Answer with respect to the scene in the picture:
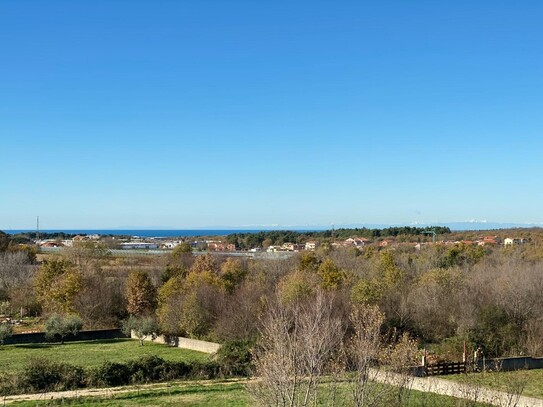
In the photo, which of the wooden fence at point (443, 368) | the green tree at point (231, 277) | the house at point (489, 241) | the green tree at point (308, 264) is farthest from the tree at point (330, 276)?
the house at point (489, 241)

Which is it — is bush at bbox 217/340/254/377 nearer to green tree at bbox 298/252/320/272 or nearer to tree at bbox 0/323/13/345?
tree at bbox 0/323/13/345

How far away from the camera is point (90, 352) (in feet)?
126

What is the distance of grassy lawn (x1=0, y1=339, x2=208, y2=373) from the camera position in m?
34.6

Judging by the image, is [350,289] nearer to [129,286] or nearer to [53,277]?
[129,286]

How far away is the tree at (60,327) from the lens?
42.5m

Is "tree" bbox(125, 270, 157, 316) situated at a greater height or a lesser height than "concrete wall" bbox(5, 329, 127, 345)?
greater

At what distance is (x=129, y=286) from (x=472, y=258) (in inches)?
1859

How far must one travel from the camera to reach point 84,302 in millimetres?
49844

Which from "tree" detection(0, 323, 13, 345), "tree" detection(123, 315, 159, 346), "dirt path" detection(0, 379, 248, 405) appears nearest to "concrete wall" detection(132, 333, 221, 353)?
"tree" detection(123, 315, 159, 346)

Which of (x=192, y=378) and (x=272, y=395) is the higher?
(x=272, y=395)

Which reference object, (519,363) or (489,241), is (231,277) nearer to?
(519,363)

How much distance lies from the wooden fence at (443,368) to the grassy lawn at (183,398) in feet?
15.5

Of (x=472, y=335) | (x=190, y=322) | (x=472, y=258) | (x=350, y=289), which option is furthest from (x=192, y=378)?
(x=472, y=258)

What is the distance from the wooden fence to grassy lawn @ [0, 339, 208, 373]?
1264 centimetres
